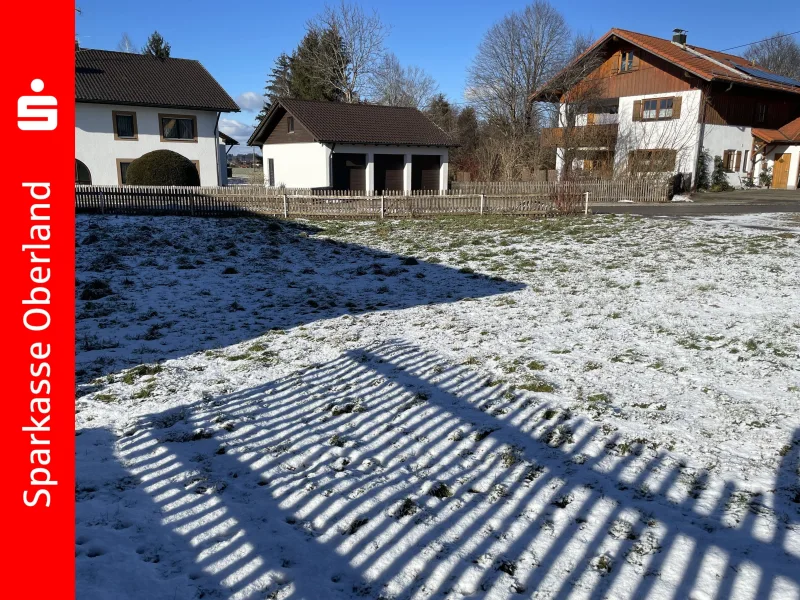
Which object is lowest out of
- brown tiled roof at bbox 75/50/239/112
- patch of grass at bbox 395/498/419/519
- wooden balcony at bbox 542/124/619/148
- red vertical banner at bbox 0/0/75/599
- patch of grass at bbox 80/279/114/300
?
patch of grass at bbox 395/498/419/519

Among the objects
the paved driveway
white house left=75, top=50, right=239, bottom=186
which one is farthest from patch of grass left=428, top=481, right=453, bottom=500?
white house left=75, top=50, right=239, bottom=186

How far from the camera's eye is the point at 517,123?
49688mm

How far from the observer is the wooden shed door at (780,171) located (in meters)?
36.5

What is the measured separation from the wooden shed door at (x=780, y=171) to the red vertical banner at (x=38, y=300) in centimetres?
4371

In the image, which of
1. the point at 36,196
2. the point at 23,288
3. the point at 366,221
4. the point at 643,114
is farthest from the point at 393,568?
the point at 643,114

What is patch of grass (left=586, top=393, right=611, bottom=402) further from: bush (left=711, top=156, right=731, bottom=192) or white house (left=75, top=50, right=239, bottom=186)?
bush (left=711, top=156, right=731, bottom=192)

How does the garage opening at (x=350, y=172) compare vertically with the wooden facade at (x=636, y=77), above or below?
below

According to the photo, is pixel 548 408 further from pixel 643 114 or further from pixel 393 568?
pixel 643 114

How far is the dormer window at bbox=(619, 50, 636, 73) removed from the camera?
37219 millimetres

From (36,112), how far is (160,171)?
85.5 feet

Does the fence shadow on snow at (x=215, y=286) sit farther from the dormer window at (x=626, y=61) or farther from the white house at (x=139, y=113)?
the dormer window at (x=626, y=61)

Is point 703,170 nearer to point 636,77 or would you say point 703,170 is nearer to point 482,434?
point 636,77

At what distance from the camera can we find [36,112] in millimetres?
1951

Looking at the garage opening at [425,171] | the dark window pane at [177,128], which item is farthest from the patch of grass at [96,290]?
the garage opening at [425,171]
